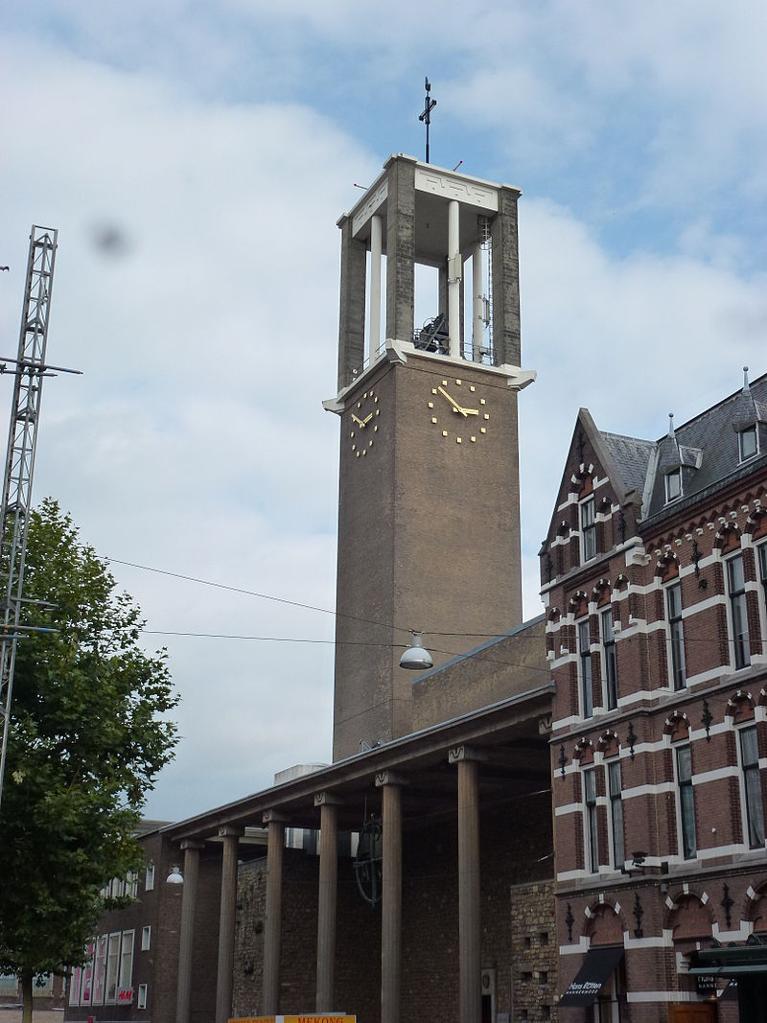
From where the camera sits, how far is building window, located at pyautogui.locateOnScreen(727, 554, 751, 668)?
29734 millimetres

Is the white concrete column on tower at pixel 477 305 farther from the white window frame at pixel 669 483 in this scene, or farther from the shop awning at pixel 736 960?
the shop awning at pixel 736 960

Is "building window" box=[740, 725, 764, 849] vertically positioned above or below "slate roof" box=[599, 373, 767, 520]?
below

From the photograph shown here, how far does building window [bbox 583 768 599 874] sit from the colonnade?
6.29 metres

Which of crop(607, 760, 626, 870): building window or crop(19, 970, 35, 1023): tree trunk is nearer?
crop(607, 760, 626, 870): building window

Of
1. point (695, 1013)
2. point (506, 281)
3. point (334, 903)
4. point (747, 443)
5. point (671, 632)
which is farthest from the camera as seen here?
point (506, 281)

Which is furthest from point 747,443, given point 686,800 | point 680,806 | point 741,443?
point 680,806

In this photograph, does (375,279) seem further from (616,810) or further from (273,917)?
(616,810)

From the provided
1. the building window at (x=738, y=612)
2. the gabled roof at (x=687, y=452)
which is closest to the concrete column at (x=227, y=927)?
the gabled roof at (x=687, y=452)

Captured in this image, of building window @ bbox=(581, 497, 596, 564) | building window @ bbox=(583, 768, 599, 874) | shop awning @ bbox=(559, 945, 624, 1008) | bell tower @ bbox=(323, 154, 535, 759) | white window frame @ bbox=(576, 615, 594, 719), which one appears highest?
bell tower @ bbox=(323, 154, 535, 759)

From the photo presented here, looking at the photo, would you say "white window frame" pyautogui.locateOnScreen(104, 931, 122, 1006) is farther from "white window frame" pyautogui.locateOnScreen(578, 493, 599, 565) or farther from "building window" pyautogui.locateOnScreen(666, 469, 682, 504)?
"building window" pyautogui.locateOnScreen(666, 469, 682, 504)

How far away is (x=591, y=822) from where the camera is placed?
111 ft

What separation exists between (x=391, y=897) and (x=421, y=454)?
21637 mm

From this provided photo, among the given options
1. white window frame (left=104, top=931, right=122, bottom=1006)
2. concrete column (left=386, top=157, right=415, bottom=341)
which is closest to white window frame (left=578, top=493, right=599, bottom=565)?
concrete column (left=386, top=157, right=415, bottom=341)

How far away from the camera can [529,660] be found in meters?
44.4
